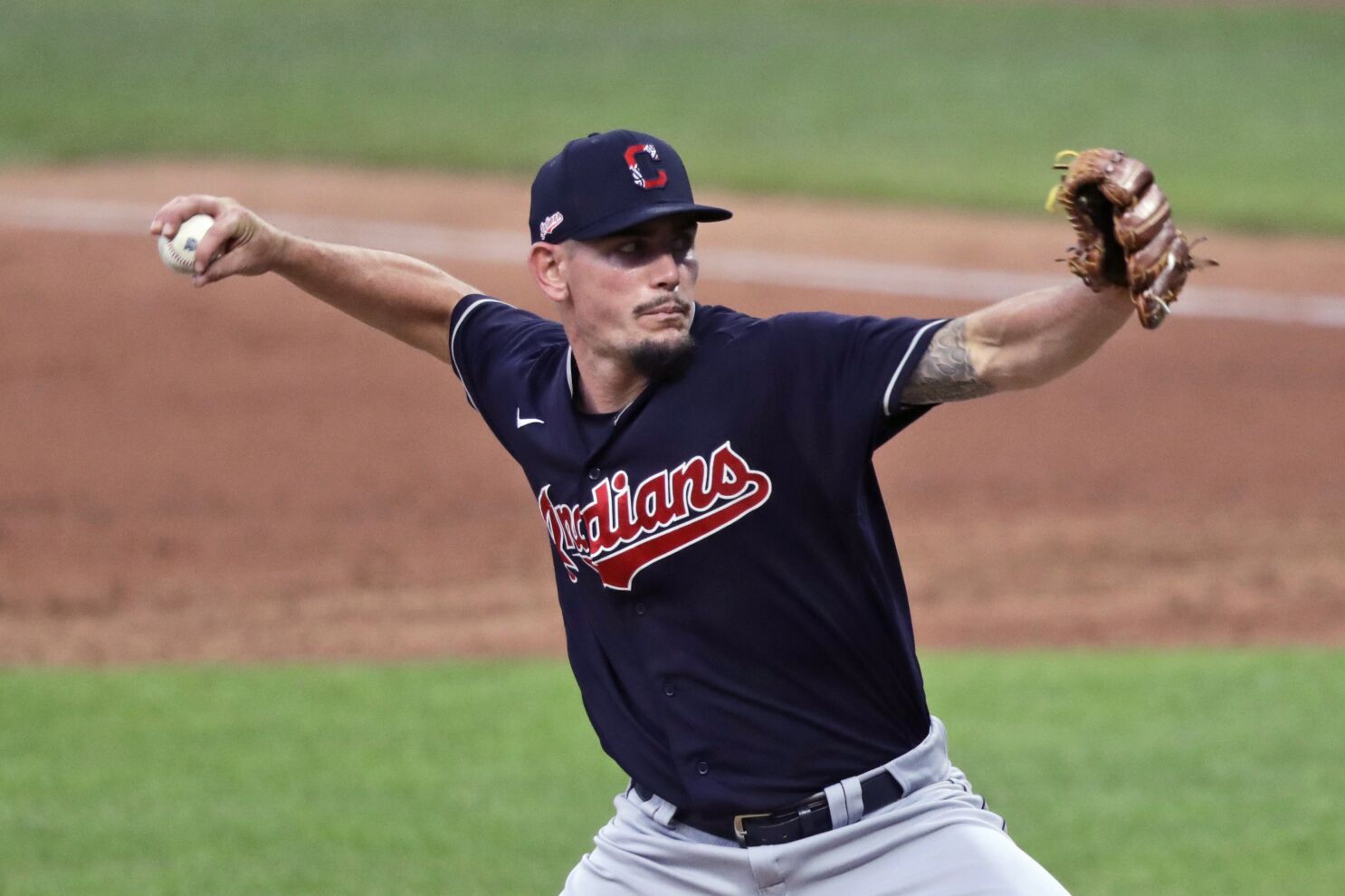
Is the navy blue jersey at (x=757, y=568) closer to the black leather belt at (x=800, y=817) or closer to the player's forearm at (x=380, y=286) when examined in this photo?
the black leather belt at (x=800, y=817)

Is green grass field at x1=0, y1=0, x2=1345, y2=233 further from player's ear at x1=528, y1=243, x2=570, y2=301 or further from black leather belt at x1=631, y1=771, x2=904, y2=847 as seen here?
black leather belt at x1=631, y1=771, x2=904, y2=847

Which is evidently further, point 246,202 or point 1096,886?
point 246,202

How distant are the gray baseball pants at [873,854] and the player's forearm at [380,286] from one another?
131cm

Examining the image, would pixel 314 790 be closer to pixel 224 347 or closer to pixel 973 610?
pixel 973 610

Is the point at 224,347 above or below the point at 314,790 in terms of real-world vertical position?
above

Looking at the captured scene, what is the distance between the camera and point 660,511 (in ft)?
11.9

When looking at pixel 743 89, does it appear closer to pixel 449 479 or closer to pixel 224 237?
pixel 449 479

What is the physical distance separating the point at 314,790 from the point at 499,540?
3646mm

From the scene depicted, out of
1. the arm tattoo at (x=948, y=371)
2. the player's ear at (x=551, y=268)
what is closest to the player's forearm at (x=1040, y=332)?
the arm tattoo at (x=948, y=371)

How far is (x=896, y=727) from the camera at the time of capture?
366cm

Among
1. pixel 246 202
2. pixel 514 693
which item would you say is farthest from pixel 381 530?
pixel 246 202

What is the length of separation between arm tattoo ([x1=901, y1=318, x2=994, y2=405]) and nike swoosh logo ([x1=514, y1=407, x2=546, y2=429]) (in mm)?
948

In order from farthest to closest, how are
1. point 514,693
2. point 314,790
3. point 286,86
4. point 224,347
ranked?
point 286,86
point 224,347
point 514,693
point 314,790

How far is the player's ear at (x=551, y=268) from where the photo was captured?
3836 millimetres
